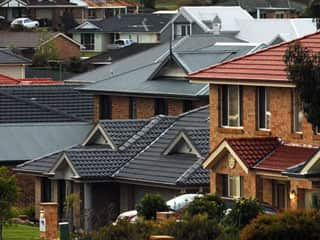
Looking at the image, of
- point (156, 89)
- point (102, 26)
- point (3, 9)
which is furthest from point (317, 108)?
point (3, 9)

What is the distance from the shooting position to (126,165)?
44906 mm

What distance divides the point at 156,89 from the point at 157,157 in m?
7.50

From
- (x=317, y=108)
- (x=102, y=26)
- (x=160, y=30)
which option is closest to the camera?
(x=317, y=108)

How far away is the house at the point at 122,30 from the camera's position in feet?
404

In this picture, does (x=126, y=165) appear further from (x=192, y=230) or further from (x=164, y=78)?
(x=192, y=230)

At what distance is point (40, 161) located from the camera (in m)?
47.4

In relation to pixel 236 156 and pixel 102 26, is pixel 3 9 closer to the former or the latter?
pixel 102 26

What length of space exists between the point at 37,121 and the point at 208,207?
2223 cm

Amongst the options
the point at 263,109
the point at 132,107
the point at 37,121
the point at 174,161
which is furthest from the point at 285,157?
the point at 37,121

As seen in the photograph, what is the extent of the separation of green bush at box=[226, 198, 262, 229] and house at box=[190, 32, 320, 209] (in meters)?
2.97

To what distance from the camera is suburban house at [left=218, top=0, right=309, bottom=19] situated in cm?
13650

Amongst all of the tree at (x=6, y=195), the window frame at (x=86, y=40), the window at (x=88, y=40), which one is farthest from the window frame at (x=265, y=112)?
the window at (x=88, y=40)

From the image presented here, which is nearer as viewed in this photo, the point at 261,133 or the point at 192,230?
the point at 192,230

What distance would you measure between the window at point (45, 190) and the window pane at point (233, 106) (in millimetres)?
7605
